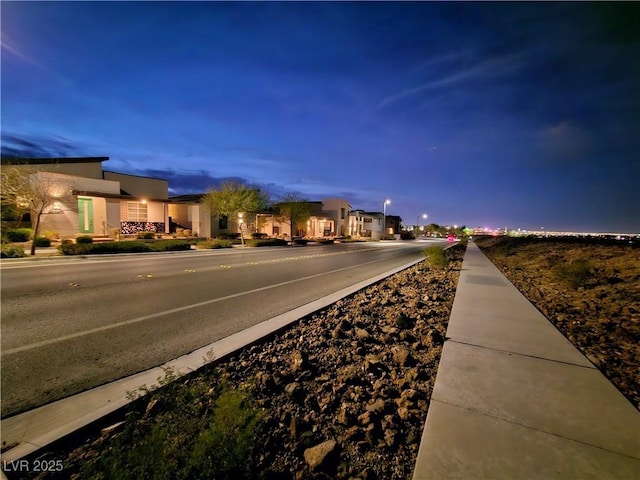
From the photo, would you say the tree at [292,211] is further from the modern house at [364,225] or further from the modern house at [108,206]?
the modern house at [364,225]

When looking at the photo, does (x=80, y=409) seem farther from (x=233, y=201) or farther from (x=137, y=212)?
(x=137, y=212)

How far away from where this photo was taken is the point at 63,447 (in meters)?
2.22

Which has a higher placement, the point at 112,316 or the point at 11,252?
the point at 11,252

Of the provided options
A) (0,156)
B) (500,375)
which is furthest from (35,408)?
(0,156)

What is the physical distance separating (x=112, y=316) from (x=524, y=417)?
6881 millimetres

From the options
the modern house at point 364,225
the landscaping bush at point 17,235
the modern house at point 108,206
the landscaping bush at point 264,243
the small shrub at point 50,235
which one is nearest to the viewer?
the landscaping bush at point 17,235

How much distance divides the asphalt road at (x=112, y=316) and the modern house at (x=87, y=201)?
13380 millimetres

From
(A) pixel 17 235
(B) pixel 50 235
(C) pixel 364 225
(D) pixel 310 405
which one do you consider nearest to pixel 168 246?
(B) pixel 50 235

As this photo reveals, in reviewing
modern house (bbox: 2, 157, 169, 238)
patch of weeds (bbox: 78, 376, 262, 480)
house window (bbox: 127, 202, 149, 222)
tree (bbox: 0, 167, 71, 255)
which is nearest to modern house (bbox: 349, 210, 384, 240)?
house window (bbox: 127, 202, 149, 222)

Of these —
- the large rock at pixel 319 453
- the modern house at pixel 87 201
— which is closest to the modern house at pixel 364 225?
the modern house at pixel 87 201

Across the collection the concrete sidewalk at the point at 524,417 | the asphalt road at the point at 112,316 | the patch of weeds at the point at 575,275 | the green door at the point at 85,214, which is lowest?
the asphalt road at the point at 112,316

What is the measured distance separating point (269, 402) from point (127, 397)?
4.63 feet

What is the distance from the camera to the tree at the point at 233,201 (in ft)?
96.0

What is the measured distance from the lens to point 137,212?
29406 millimetres
